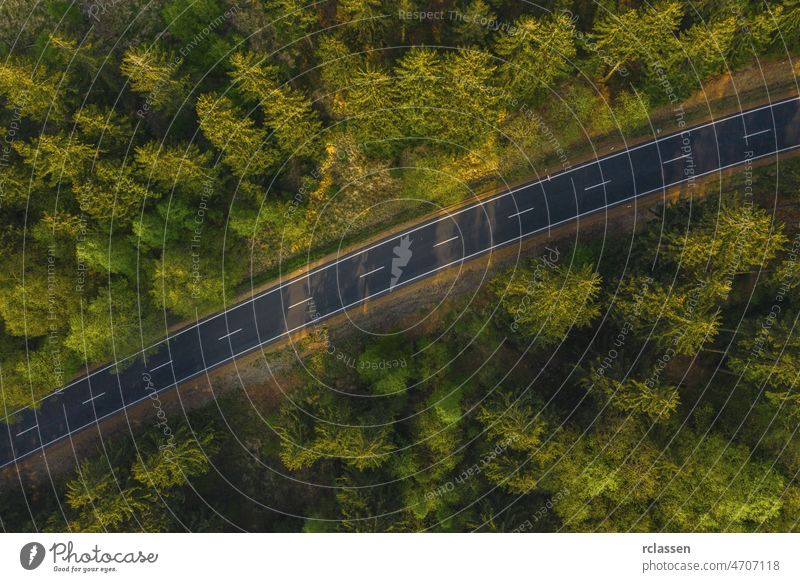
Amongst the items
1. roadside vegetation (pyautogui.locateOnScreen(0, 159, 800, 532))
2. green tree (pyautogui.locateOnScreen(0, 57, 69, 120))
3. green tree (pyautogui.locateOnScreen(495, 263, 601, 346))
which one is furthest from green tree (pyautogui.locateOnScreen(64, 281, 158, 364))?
green tree (pyautogui.locateOnScreen(495, 263, 601, 346))

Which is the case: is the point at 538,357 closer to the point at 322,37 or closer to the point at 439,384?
the point at 439,384

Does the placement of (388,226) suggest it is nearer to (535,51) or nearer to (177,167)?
(177,167)

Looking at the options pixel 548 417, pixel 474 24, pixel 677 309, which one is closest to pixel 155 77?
pixel 474 24

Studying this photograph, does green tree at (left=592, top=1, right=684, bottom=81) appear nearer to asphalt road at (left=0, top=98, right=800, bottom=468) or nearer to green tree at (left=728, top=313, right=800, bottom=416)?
asphalt road at (left=0, top=98, right=800, bottom=468)
